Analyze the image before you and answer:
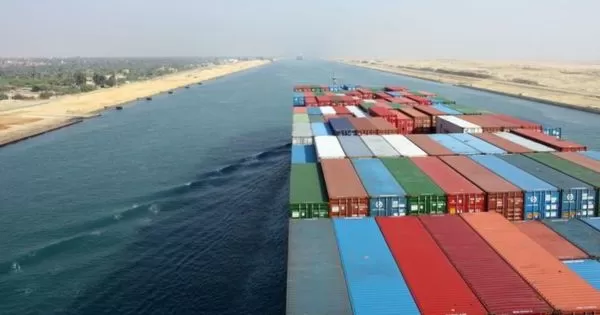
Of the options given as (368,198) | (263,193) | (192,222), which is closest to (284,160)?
(263,193)

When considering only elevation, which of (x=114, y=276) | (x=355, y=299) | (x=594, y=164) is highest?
(x=594, y=164)

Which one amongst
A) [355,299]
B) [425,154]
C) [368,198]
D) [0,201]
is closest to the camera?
[355,299]

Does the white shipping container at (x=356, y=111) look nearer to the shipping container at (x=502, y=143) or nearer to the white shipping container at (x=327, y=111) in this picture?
the white shipping container at (x=327, y=111)

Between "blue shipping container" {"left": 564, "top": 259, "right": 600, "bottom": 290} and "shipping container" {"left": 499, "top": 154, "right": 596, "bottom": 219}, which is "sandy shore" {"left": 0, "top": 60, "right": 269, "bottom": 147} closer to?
"shipping container" {"left": 499, "top": 154, "right": 596, "bottom": 219}

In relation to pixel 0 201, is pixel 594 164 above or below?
above

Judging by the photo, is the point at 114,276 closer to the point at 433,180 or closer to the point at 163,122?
the point at 433,180

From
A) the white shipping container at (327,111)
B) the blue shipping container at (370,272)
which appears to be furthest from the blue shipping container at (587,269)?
the white shipping container at (327,111)

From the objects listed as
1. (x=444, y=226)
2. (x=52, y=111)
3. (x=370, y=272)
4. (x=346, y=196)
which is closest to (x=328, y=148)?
(x=346, y=196)
